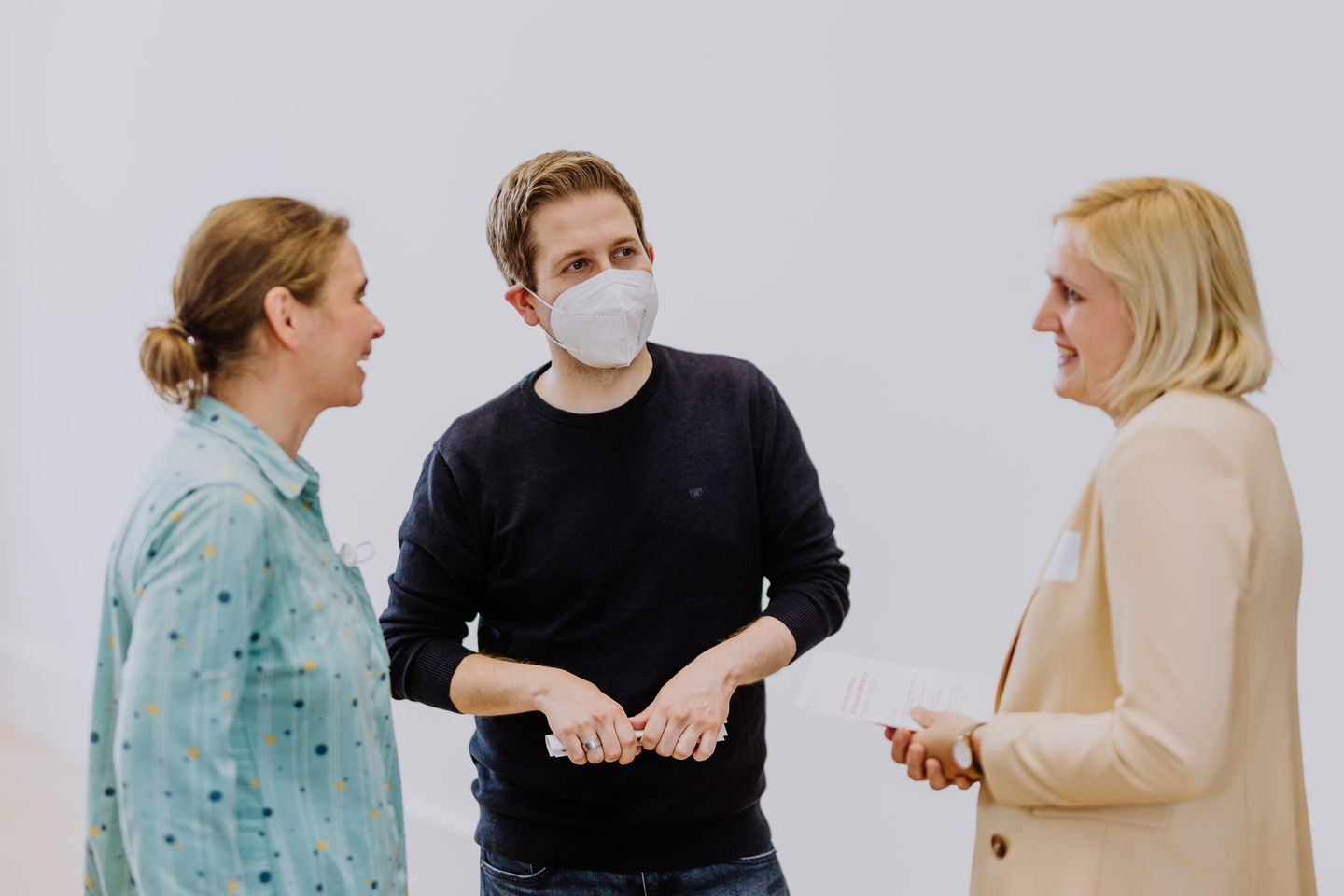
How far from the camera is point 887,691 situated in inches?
63.2

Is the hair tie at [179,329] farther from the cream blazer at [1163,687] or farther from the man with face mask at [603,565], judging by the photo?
the cream blazer at [1163,687]

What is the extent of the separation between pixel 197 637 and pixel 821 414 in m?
1.68

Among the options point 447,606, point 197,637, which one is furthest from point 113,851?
point 447,606

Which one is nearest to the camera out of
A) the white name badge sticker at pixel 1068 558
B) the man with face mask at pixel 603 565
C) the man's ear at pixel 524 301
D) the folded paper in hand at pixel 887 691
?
the white name badge sticker at pixel 1068 558

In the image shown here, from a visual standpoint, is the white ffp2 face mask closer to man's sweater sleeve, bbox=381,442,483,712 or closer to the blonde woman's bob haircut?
man's sweater sleeve, bbox=381,442,483,712

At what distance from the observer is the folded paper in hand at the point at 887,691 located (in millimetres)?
1545

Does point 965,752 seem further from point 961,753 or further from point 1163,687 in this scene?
point 1163,687

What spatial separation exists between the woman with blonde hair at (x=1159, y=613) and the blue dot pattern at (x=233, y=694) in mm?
747

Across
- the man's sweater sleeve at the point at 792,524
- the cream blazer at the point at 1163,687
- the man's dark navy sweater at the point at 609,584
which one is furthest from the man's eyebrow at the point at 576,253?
the cream blazer at the point at 1163,687

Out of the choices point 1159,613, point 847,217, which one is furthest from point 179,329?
point 847,217

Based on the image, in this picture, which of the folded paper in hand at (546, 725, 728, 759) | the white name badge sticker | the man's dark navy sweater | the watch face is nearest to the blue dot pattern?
the folded paper in hand at (546, 725, 728, 759)

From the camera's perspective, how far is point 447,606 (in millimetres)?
1852

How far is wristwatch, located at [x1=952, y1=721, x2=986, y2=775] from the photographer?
1425 mm

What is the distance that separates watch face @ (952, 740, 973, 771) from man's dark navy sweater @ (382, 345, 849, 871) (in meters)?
0.41
